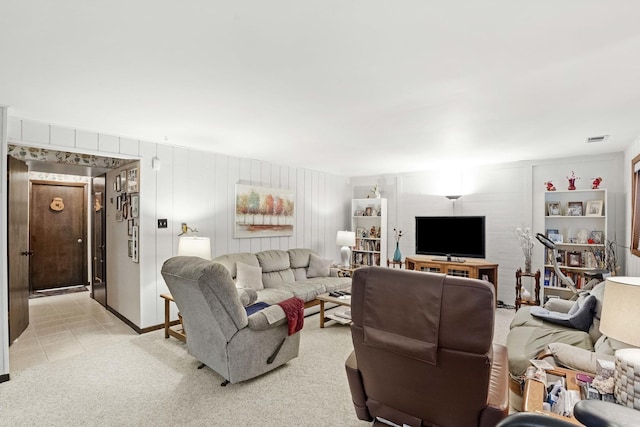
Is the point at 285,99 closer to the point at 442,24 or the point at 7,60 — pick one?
the point at 442,24

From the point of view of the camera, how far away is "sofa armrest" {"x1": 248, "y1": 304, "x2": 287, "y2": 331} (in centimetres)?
275

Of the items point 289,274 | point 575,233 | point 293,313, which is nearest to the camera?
point 293,313

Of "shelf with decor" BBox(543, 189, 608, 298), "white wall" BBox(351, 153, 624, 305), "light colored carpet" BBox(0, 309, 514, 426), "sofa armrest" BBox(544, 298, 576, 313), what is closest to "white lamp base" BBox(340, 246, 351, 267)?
"white wall" BBox(351, 153, 624, 305)

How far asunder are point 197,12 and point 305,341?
10.9ft

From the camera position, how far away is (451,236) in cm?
561

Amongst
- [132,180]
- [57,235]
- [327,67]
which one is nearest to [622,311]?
[327,67]

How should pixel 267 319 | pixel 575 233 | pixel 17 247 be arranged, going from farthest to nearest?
pixel 575 233 → pixel 17 247 → pixel 267 319

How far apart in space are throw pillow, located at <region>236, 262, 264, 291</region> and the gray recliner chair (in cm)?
140

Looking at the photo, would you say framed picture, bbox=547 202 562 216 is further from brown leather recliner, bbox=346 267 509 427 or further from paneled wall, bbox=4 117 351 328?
paneled wall, bbox=4 117 351 328

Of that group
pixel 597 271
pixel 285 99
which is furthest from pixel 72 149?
pixel 597 271

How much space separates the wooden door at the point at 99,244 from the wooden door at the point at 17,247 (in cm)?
105

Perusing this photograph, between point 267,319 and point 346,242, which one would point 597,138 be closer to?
point 346,242

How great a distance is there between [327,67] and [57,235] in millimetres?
6977

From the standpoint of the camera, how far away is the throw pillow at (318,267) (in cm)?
560
